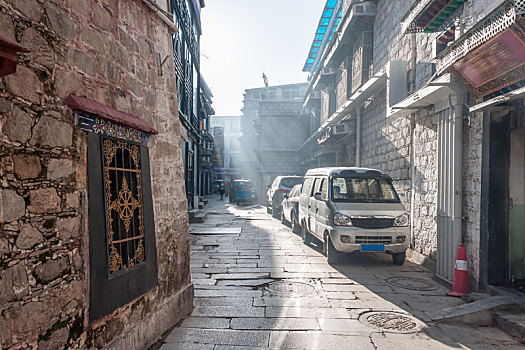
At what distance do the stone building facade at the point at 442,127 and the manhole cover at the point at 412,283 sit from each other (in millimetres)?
344

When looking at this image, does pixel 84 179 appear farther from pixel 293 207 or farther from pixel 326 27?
pixel 326 27

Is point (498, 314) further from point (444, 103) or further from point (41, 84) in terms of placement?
point (41, 84)

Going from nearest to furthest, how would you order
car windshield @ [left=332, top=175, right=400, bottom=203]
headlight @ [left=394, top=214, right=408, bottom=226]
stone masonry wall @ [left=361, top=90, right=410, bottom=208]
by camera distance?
headlight @ [left=394, top=214, right=408, bottom=226] → car windshield @ [left=332, top=175, right=400, bottom=203] → stone masonry wall @ [left=361, top=90, right=410, bottom=208]

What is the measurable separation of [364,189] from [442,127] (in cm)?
228

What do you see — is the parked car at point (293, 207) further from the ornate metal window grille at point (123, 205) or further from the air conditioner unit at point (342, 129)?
the ornate metal window grille at point (123, 205)

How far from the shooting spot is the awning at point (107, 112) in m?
3.12

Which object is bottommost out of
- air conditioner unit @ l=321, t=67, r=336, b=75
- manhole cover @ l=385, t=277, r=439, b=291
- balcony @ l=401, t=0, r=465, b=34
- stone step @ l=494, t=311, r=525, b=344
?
manhole cover @ l=385, t=277, r=439, b=291

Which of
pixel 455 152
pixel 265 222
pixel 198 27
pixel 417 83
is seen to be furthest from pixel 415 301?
pixel 198 27

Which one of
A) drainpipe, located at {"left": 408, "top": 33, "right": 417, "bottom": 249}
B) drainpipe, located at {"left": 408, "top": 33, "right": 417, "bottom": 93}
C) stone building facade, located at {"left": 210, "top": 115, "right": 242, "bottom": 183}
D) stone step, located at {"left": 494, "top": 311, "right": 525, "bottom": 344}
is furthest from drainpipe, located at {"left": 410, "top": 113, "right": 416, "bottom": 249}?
stone building facade, located at {"left": 210, "top": 115, "right": 242, "bottom": 183}

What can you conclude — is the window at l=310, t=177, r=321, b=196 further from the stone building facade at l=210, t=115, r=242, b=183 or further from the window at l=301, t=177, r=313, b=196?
the stone building facade at l=210, t=115, r=242, b=183

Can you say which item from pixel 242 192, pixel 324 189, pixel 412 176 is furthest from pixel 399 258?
pixel 242 192

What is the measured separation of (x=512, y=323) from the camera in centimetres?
453

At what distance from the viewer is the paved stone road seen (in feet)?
14.0

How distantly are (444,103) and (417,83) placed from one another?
82.4 inches
